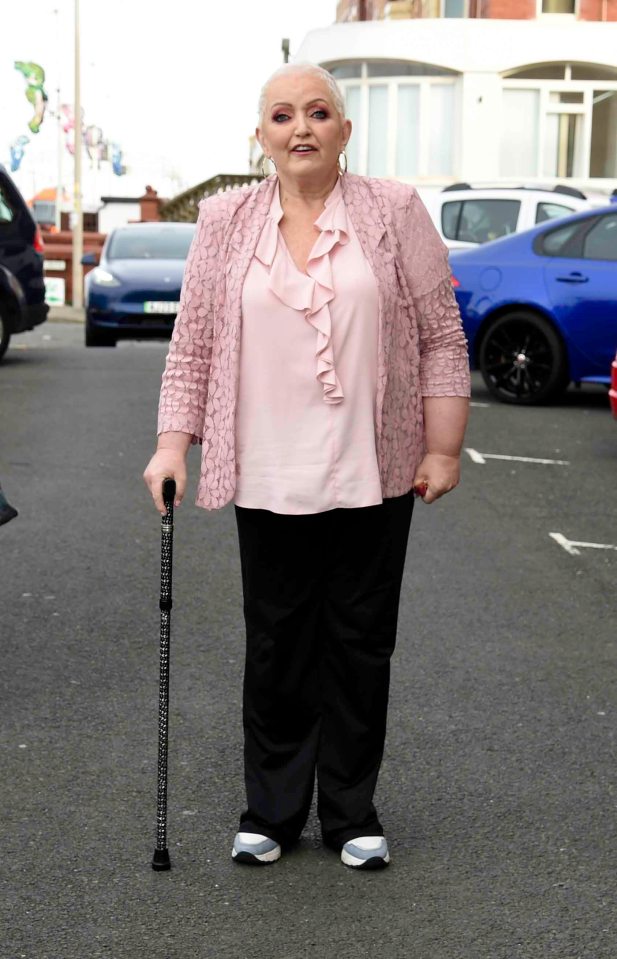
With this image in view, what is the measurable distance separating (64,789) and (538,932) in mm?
1495

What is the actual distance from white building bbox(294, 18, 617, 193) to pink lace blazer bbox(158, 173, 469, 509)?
3626cm

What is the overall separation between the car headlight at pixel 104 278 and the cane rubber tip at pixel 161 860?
15374 millimetres

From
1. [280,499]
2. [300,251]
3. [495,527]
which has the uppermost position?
[300,251]

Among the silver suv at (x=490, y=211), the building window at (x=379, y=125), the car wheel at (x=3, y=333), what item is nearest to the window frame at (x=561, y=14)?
the building window at (x=379, y=125)

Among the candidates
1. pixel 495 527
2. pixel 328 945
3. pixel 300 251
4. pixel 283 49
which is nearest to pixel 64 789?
pixel 328 945

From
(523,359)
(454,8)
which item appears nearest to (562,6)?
(454,8)

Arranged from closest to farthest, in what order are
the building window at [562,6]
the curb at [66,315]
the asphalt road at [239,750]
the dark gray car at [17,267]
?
the asphalt road at [239,750], the dark gray car at [17,267], the curb at [66,315], the building window at [562,6]

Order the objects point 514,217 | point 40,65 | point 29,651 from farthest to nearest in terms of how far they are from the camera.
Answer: point 40,65 → point 514,217 → point 29,651

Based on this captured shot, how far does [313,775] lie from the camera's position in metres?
4.24

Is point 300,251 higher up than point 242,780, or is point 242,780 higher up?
point 300,251

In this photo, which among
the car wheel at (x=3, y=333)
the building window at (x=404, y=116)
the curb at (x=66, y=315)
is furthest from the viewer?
the building window at (x=404, y=116)

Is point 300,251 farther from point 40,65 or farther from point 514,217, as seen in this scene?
point 40,65

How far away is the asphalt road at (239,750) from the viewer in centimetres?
384

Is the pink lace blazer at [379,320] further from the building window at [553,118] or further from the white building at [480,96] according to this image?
the building window at [553,118]
